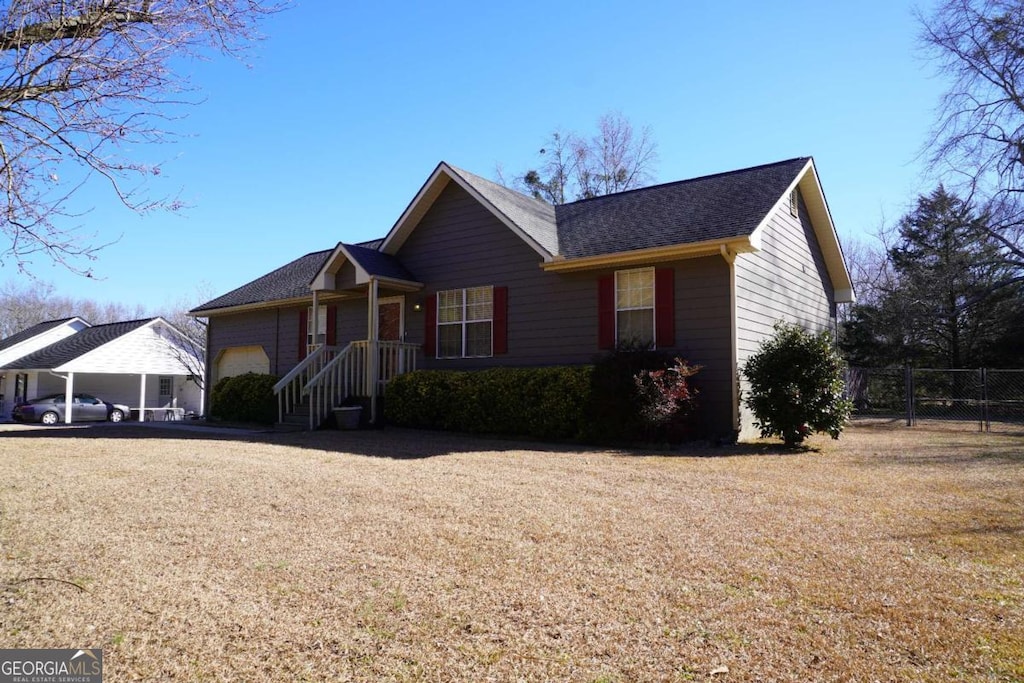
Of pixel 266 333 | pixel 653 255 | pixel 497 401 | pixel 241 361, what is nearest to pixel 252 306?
pixel 266 333

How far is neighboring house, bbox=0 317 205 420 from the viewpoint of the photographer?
104ft

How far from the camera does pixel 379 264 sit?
49.0 feet

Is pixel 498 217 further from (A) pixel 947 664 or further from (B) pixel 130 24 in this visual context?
(A) pixel 947 664

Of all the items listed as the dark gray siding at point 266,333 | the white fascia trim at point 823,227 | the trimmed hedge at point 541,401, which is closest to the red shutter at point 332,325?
the dark gray siding at point 266,333

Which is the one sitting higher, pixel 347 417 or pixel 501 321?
pixel 501 321

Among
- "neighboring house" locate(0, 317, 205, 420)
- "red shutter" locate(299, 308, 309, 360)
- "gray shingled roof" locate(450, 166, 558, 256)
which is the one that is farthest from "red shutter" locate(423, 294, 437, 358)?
"neighboring house" locate(0, 317, 205, 420)

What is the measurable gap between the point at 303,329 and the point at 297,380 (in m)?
3.71

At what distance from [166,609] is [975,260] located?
1072 inches

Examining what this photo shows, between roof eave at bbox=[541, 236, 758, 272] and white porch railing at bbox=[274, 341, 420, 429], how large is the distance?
4007 mm

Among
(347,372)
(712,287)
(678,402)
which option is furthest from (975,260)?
(347,372)

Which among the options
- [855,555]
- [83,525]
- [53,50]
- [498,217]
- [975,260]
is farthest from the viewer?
[975,260]

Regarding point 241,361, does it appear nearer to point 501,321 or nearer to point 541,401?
point 501,321

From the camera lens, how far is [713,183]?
1467cm

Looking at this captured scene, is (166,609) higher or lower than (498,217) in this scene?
lower
